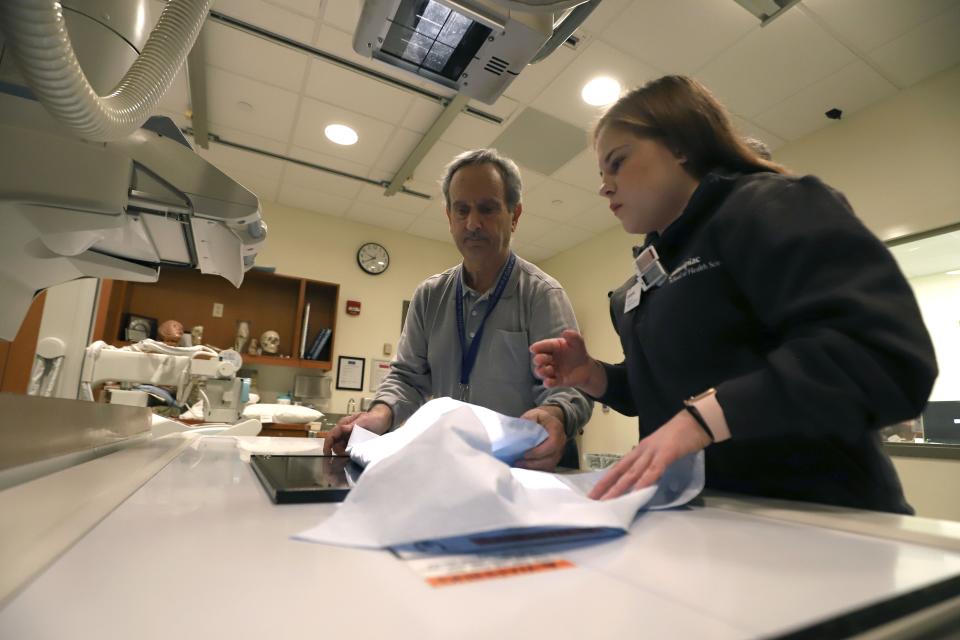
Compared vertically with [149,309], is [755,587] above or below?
below

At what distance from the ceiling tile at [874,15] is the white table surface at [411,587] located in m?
2.81

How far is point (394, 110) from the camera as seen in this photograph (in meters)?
3.13

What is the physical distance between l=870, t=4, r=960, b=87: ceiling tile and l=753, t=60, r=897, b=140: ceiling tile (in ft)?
0.21

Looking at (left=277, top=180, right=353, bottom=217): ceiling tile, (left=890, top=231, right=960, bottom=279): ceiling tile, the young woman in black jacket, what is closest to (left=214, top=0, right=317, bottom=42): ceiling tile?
(left=277, top=180, right=353, bottom=217): ceiling tile

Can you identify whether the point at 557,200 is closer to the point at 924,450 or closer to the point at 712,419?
the point at 924,450

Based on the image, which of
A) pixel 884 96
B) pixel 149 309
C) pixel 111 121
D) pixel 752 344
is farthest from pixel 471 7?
pixel 149 309

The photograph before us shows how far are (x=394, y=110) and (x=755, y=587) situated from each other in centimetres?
331

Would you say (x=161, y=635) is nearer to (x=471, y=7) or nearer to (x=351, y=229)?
(x=471, y=7)

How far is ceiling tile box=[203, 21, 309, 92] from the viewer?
101 inches

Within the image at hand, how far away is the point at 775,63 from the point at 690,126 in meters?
2.32

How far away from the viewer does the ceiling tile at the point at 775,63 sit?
7.86ft

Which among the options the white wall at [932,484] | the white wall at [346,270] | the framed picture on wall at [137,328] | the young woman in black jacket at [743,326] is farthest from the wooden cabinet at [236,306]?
the white wall at [932,484]

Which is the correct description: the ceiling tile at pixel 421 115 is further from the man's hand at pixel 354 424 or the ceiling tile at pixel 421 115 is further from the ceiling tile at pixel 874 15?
the man's hand at pixel 354 424

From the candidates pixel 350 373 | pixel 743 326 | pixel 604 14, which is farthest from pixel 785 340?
pixel 350 373
